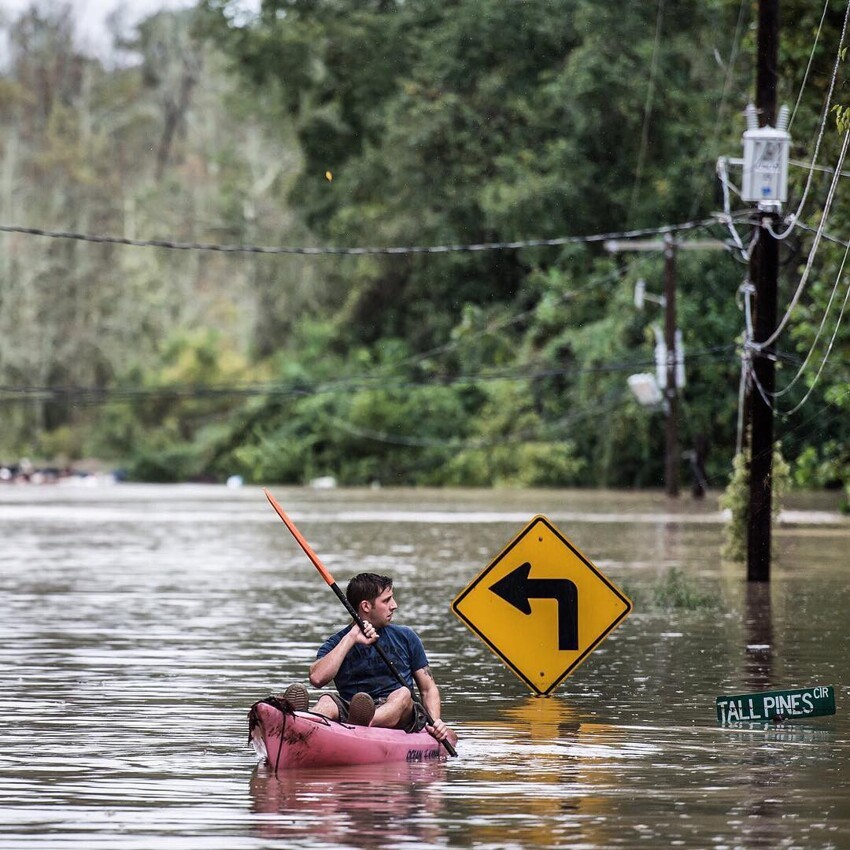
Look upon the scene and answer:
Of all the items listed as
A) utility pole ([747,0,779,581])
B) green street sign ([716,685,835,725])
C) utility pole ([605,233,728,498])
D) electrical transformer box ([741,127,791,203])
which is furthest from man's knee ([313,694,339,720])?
utility pole ([605,233,728,498])

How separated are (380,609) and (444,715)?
276cm

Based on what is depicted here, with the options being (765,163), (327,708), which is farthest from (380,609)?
(765,163)

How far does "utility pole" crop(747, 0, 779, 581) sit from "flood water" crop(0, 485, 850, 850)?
674 millimetres

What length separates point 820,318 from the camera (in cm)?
3909

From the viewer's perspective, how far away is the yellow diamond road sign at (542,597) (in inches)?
585

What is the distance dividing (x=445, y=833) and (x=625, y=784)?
1762mm

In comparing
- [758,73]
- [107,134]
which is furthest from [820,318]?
[107,134]

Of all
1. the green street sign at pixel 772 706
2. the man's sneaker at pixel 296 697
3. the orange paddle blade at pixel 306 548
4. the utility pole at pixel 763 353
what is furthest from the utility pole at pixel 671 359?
the man's sneaker at pixel 296 697

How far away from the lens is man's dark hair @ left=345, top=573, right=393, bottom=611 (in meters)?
12.4

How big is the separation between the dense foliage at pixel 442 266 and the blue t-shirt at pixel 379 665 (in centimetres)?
4072

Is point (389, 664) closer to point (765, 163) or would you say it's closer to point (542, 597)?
point (542, 597)

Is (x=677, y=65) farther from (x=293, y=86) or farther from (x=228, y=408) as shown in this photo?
(x=228, y=408)

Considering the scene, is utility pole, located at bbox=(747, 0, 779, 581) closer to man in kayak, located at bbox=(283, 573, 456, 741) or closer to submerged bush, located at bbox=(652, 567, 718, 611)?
submerged bush, located at bbox=(652, 567, 718, 611)

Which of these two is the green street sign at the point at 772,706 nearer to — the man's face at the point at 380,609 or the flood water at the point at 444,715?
the flood water at the point at 444,715
